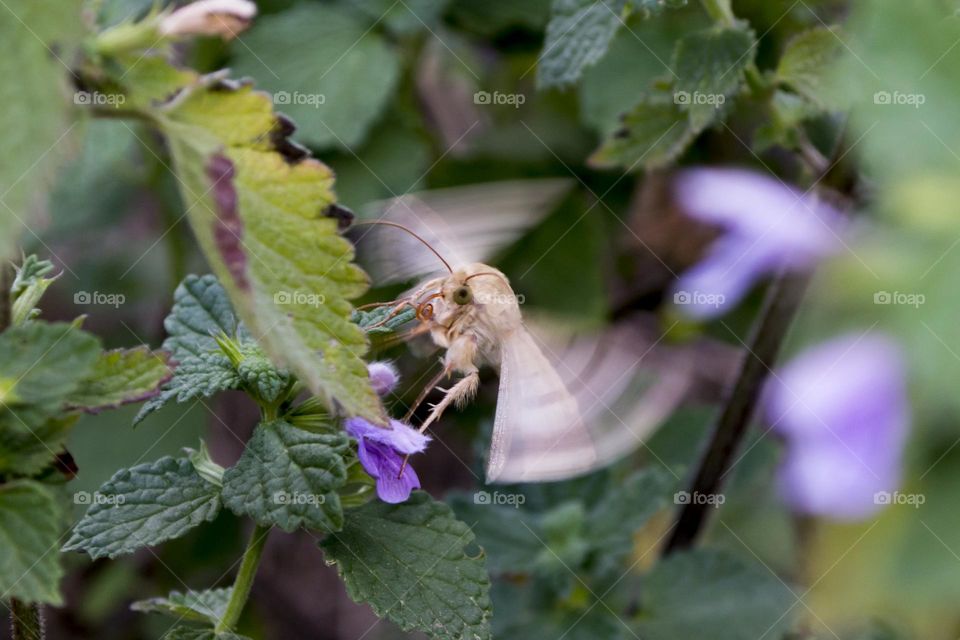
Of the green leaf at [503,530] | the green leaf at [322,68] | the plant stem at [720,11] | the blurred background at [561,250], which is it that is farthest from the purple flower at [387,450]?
the green leaf at [322,68]

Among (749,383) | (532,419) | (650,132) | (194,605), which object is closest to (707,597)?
(749,383)

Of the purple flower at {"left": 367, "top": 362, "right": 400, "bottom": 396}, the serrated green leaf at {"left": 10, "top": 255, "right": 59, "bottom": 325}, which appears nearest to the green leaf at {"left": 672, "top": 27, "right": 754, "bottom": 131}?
the purple flower at {"left": 367, "top": 362, "right": 400, "bottom": 396}

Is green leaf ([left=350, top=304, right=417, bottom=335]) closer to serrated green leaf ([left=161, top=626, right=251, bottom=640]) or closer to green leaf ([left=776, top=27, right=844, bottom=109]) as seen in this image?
serrated green leaf ([left=161, top=626, right=251, bottom=640])

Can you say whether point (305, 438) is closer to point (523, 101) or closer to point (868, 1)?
point (868, 1)

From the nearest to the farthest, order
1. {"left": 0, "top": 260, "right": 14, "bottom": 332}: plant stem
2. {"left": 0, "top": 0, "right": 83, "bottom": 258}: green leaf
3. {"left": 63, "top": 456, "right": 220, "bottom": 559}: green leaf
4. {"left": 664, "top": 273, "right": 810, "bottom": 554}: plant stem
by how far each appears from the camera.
Answer: {"left": 0, "top": 0, "right": 83, "bottom": 258}: green leaf
{"left": 0, "top": 260, "right": 14, "bottom": 332}: plant stem
{"left": 63, "top": 456, "right": 220, "bottom": 559}: green leaf
{"left": 664, "top": 273, "right": 810, "bottom": 554}: plant stem

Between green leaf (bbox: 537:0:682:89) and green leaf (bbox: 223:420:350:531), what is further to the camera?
green leaf (bbox: 537:0:682:89)

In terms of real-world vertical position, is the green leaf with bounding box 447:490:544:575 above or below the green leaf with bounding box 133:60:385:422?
below

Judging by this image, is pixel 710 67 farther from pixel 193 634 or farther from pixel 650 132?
pixel 193 634
